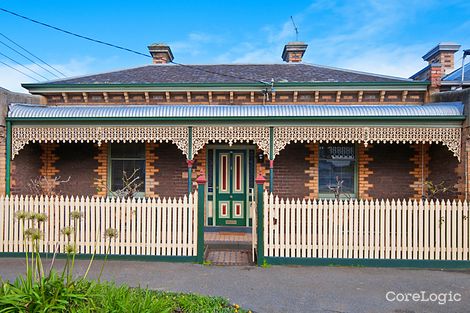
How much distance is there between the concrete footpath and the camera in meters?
4.96

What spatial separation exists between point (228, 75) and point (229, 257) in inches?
244

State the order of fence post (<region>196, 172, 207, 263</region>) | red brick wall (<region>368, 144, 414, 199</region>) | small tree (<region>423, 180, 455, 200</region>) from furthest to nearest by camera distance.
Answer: red brick wall (<region>368, 144, 414, 199</region>) → small tree (<region>423, 180, 455, 200</region>) → fence post (<region>196, 172, 207, 263</region>)

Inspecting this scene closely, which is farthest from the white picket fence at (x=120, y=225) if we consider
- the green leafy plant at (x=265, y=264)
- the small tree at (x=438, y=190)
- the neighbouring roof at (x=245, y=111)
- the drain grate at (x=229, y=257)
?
the small tree at (x=438, y=190)

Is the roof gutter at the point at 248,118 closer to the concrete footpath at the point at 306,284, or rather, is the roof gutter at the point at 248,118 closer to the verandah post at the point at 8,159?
the verandah post at the point at 8,159

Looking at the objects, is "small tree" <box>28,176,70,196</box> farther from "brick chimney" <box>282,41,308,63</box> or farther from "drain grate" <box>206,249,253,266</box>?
"brick chimney" <box>282,41,308,63</box>

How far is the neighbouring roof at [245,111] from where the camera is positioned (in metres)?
8.52

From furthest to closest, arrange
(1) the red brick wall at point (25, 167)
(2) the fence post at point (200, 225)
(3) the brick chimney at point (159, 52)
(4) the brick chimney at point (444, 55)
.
Result: (3) the brick chimney at point (159, 52) < (4) the brick chimney at point (444, 55) < (1) the red brick wall at point (25, 167) < (2) the fence post at point (200, 225)

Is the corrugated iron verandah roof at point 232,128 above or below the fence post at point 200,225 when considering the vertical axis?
above

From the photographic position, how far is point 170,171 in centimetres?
1032

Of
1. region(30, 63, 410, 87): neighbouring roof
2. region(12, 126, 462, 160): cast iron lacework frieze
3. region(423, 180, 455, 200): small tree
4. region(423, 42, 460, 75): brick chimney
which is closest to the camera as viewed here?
region(12, 126, 462, 160): cast iron lacework frieze

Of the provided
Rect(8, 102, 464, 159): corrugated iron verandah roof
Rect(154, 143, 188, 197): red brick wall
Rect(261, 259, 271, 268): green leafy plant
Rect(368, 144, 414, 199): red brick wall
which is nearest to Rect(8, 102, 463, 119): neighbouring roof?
Rect(8, 102, 464, 159): corrugated iron verandah roof

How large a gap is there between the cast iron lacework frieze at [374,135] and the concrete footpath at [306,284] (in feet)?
9.97

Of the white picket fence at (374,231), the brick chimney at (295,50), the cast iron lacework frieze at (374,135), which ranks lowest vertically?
the white picket fence at (374,231)

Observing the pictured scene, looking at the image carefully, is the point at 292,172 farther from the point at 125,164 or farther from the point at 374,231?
the point at 125,164
